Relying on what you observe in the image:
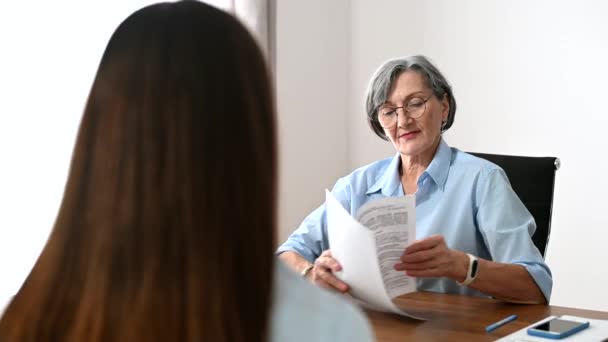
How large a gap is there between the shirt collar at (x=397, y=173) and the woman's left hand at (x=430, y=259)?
432 millimetres

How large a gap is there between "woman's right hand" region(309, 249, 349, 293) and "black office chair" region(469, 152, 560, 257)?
0.74 m

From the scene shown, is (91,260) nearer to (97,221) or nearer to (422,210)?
(97,221)

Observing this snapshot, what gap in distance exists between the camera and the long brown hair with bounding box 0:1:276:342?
82 centimetres

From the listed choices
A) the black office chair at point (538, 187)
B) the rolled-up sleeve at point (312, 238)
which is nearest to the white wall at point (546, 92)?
the black office chair at point (538, 187)

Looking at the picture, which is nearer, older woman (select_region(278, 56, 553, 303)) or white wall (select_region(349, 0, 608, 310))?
older woman (select_region(278, 56, 553, 303))

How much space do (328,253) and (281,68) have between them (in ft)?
6.44

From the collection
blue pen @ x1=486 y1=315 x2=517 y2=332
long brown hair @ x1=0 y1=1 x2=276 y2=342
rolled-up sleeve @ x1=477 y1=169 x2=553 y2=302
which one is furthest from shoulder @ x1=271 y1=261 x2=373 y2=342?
rolled-up sleeve @ x1=477 y1=169 x2=553 y2=302

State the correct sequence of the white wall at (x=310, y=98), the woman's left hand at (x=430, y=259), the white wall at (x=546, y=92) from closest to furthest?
the woman's left hand at (x=430, y=259) → the white wall at (x=546, y=92) → the white wall at (x=310, y=98)

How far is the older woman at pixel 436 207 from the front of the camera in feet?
6.65

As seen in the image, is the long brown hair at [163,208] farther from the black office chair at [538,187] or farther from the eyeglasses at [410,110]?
the black office chair at [538,187]

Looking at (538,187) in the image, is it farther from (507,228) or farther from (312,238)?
(312,238)

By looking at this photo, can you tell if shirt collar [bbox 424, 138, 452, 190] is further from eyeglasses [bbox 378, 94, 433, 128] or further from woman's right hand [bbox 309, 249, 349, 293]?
woman's right hand [bbox 309, 249, 349, 293]

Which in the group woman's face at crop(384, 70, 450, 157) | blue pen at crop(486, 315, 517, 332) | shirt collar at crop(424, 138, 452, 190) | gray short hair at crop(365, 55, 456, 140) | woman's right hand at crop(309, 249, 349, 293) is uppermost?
gray short hair at crop(365, 55, 456, 140)

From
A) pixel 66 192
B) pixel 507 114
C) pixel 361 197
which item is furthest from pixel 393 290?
pixel 507 114
